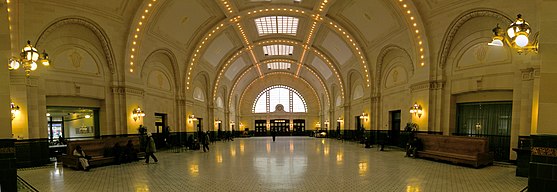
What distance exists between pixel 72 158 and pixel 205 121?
15740 mm

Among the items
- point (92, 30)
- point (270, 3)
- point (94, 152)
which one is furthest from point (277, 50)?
point (94, 152)

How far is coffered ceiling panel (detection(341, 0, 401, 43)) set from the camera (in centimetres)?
1447

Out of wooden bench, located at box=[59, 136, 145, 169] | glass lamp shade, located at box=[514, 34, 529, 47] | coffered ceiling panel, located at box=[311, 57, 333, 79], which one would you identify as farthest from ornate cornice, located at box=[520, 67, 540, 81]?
coffered ceiling panel, located at box=[311, 57, 333, 79]

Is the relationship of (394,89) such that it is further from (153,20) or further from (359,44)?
(153,20)

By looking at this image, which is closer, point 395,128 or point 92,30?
point 92,30

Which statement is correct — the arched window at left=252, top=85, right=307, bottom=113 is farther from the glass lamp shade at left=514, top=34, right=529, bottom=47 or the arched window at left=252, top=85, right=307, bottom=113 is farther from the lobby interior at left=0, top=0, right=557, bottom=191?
the glass lamp shade at left=514, top=34, right=529, bottom=47

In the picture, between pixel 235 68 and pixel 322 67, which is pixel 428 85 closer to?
pixel 322 67

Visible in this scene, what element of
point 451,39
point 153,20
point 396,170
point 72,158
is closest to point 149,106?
point 153,20

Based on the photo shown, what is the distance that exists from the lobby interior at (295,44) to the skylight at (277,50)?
2.85 meters

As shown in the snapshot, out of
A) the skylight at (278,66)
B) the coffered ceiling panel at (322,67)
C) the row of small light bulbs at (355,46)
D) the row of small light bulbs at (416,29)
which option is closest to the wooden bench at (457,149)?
the row of small light bulbs at (416,29)

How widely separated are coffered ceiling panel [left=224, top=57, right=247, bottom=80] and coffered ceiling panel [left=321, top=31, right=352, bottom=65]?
9557 millimetres

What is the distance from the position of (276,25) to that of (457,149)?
16.1 metres

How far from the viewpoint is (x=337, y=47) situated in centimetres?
2233

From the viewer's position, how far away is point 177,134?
18.9 meters
